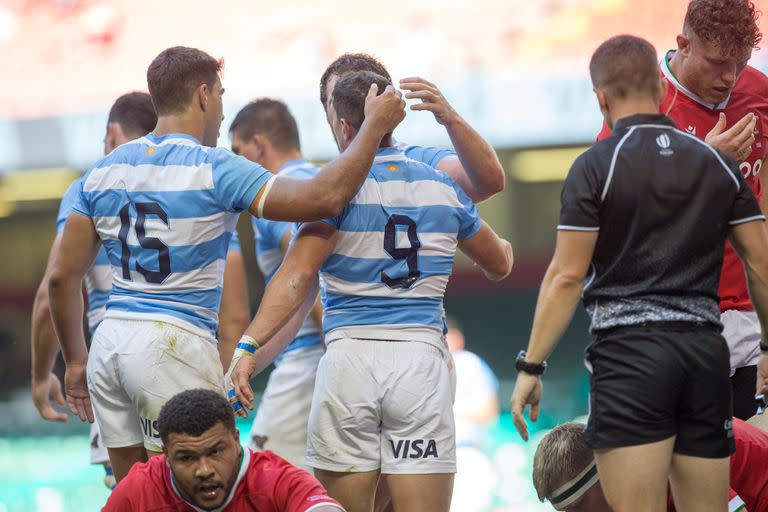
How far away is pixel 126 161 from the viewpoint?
393 cm

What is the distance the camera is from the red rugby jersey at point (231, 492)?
3.69 meters

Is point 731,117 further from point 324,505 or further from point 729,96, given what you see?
point 324,505

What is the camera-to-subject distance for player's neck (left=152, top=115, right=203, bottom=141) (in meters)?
4.01

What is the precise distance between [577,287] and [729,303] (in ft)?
4.42

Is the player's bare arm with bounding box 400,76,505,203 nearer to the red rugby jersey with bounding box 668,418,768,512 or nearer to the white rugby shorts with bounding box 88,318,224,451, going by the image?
the white rugby shorts with bounding box 88,318,224,451

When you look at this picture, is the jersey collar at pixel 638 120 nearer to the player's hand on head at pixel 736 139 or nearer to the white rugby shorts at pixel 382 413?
the player's hand on head at pixel 736 139

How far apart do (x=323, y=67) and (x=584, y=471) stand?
10182 mm

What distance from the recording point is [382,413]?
12.2ft

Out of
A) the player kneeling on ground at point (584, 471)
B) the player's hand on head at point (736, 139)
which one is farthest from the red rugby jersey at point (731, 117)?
the player kneeling on ground at point (584, 471)

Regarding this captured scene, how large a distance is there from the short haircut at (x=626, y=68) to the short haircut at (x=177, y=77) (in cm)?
143

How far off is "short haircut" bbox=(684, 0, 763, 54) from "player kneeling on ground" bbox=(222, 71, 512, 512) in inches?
42.5

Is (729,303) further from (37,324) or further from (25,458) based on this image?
(25,458)

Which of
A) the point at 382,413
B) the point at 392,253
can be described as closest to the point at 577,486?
the point at 382,413

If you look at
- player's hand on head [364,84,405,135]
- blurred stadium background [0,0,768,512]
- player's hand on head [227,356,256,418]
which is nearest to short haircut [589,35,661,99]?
player's hand on head [364,84,405,135]
